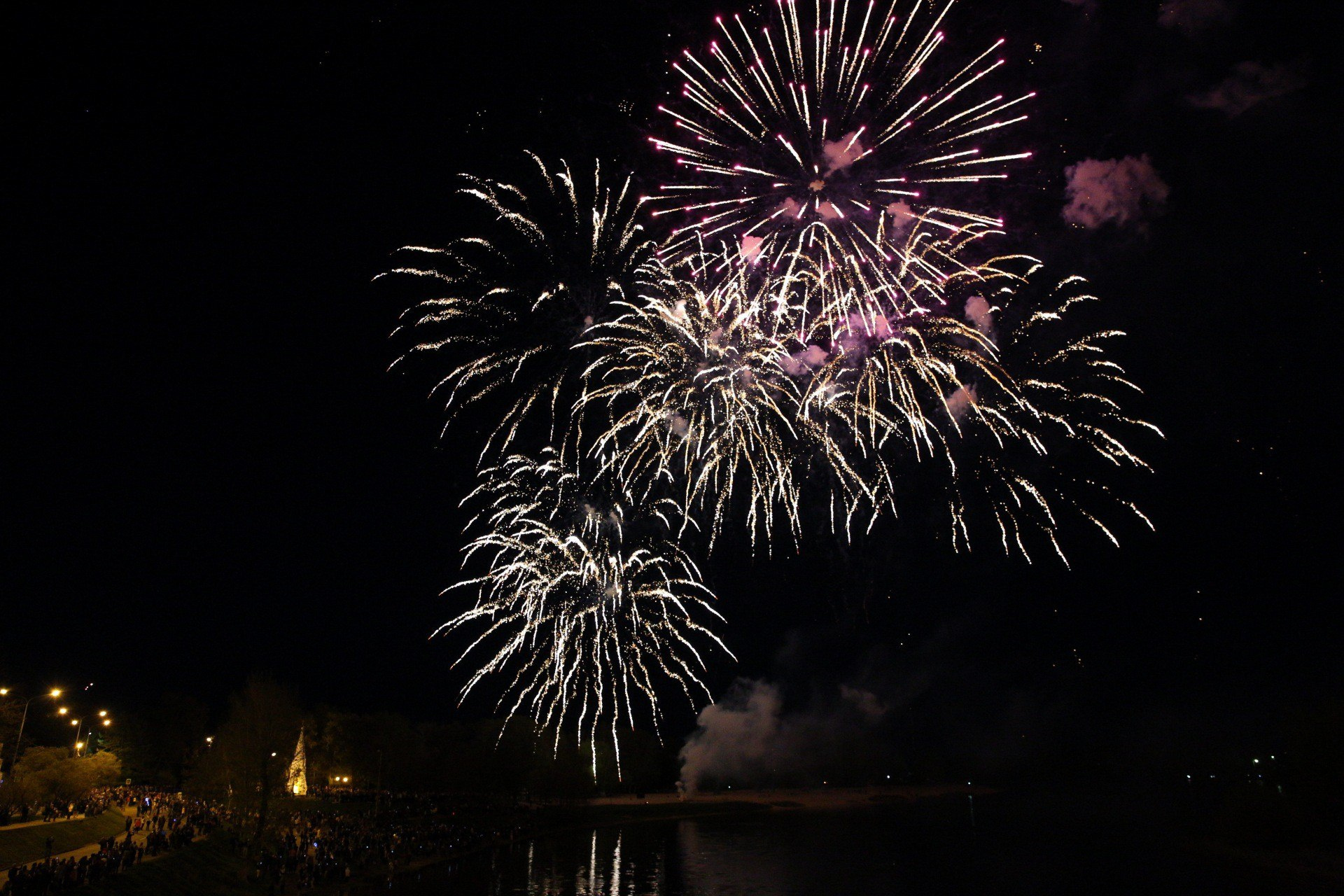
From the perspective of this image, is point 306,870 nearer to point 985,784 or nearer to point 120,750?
point 120,750

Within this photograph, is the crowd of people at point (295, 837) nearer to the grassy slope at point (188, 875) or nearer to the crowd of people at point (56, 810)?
the crowd of people at point (56, 810)

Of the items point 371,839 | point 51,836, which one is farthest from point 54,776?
point 371,839

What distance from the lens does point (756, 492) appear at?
28172 millimetres

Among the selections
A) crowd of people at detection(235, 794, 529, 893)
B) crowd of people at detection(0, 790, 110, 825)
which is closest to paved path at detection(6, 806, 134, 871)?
crowd of people at detection(0, 790, 110, 825)

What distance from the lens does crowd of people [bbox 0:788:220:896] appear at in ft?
68.6

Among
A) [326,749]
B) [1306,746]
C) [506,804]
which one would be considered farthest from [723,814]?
[1306,746]

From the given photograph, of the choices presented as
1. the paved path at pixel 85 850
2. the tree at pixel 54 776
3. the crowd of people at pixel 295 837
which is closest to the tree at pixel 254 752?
the crowd of people at pixel 295 837

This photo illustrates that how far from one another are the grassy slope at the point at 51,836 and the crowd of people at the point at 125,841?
69 cm

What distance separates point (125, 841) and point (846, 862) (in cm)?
3828

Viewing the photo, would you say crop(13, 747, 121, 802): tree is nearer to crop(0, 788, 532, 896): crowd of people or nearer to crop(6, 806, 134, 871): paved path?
crop(0, 788, 532, 896): crowd of people

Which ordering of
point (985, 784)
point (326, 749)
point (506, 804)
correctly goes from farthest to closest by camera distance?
point (985, 784) → point (326, 749) → point (506, 804)

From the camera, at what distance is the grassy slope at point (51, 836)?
26253 millimetres

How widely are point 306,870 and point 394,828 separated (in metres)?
17.6

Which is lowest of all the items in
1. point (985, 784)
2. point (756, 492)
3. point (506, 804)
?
point (985, 784)
